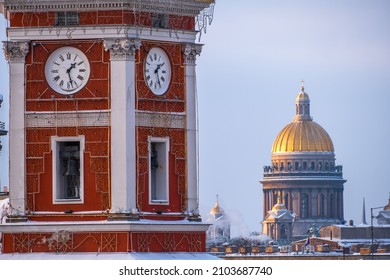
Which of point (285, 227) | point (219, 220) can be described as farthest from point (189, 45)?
Answer: point (285, 227)

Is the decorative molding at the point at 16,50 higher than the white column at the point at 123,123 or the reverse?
higher

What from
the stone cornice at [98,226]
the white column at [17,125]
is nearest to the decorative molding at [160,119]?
the stone cornice at [98,226]

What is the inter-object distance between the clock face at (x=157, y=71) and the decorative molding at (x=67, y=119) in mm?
941

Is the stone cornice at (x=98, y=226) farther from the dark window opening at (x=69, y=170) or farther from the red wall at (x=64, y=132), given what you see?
the dark window opening at (x=69, y=170)

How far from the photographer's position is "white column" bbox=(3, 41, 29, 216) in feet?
104

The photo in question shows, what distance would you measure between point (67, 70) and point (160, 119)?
5.46 feet

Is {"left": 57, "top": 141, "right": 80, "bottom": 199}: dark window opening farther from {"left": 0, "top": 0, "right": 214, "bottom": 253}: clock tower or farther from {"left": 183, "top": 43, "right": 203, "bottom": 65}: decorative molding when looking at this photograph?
{"left": 183, "top": 43, "right": 203, "bottom": 65}: decorative molding

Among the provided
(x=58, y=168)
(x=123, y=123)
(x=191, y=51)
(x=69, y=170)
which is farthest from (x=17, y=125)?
(x=191, y=51)

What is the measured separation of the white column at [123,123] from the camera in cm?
3119

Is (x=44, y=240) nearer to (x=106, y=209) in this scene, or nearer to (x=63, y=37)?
(x=106, y=209)

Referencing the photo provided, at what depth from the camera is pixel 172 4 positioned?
3222 cm

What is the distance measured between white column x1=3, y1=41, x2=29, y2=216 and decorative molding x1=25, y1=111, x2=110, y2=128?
19 centimetres

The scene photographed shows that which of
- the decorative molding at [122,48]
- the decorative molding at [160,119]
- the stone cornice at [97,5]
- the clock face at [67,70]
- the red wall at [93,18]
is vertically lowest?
the decorative molding at [160,119]

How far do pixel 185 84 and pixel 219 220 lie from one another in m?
111
